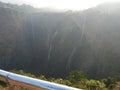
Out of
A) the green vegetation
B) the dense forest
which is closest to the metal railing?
the green vegetation

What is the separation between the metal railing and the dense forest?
50.2 meters

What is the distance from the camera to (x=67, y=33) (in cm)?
6856

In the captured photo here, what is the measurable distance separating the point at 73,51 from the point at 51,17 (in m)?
11.6

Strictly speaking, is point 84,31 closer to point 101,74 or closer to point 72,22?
point 72,22

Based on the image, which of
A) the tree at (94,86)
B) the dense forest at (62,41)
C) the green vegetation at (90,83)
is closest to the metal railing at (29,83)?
the green vegetation at (90,83)

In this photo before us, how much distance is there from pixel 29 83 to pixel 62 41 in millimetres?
64541

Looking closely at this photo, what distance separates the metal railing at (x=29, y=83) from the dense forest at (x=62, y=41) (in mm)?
50169

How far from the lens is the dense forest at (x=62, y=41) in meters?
61.0

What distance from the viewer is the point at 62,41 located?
69062mm

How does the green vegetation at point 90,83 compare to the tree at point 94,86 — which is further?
the green vegetation at point 90,83

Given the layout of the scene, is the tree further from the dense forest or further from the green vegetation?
the dense forest

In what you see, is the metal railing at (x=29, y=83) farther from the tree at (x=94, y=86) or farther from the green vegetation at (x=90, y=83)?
the tree at (x=94, y=86)

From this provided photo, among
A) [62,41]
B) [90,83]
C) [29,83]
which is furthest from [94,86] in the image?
[62,41]

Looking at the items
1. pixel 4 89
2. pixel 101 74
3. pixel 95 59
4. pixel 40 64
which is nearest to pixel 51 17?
pixel 40 64
